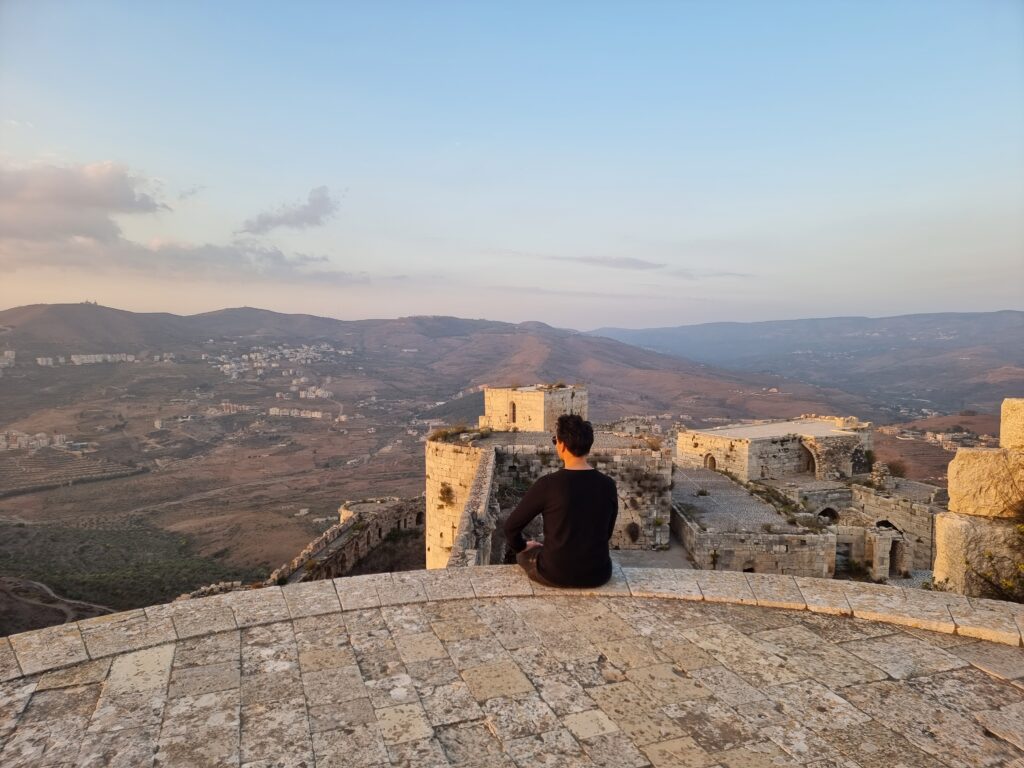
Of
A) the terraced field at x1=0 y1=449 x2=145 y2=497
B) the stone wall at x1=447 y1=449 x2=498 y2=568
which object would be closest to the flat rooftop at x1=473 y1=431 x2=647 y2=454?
→ the stone wall at x1=447 y1=449 x2=498 y2=568

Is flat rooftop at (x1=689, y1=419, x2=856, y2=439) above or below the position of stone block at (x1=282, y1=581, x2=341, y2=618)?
below

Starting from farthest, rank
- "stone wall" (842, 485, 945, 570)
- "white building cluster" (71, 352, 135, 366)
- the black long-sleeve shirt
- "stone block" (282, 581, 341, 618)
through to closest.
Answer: "white building cluster" (71, 352, 135, 366), "stone wall" (842, 485, 945, 570), the black long-sleeve shirt, "stone block" (282, 581, 341, 618)

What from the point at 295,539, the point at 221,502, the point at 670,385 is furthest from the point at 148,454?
the point at 670,385

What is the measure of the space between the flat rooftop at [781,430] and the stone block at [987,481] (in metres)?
16.5

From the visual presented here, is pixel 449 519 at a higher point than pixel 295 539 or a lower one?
higher

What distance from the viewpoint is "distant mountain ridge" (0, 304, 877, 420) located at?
89.6m

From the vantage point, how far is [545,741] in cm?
273

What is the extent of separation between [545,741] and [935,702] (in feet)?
7.14

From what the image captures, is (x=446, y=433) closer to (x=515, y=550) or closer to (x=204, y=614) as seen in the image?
(x=515, y=550)

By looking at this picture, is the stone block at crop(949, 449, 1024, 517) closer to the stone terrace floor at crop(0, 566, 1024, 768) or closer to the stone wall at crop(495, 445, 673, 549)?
the stone terrace floor at crop(0, 566, 1024, 768)

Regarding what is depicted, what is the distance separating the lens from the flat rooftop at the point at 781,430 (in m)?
22.4

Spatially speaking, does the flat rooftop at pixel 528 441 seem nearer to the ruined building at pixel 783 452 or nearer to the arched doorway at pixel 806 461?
the ruined building at pixel 783 452

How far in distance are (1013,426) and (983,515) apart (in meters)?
0.94

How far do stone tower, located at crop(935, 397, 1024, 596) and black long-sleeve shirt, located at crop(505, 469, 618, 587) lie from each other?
144 inches
